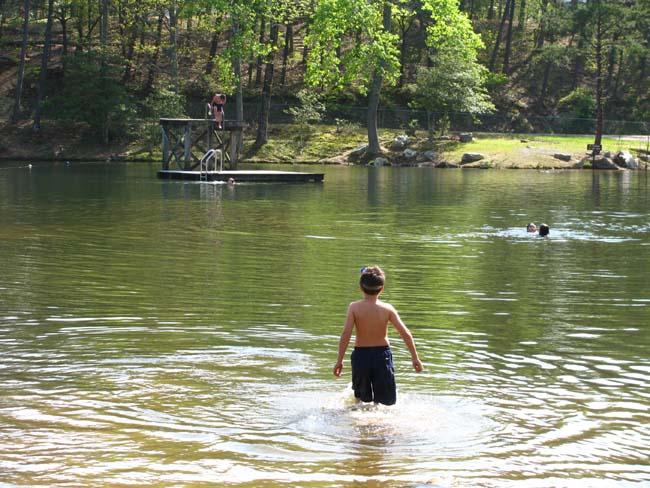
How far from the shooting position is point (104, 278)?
19.3 meters

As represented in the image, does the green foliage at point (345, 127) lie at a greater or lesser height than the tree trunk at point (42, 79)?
lesser

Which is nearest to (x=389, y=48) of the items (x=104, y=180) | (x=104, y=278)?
(x=104, y=180)

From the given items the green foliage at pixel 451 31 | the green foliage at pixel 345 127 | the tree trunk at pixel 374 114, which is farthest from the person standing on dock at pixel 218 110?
the green foliage at pixel 345 127

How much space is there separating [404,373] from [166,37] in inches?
2962

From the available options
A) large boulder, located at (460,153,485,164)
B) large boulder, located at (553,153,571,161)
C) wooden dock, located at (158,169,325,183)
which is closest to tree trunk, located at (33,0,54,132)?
wooden dock, located at (158,169,325,183)

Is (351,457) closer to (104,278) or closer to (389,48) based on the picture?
(104,278)

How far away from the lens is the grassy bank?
66688 mm

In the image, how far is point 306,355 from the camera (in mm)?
13320

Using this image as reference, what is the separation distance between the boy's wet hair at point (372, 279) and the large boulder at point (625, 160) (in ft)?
189

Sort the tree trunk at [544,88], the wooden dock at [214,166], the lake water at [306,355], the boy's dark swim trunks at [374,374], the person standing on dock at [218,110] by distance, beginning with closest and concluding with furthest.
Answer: the lake water at [306,355], the boy's dark swim trunks at [374,374], the wooden dock at [214,166], the person standing on dock at [218,110], the tree trunk at [544,88]

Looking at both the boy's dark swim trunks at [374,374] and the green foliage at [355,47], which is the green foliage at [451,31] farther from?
the boy's dark swim trunks at [374,374]

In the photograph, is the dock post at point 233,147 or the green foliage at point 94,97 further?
the green foliage at point 94,97

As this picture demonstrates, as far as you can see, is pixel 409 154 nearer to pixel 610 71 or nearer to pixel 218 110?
pixel 218 110

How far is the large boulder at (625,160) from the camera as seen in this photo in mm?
64625
